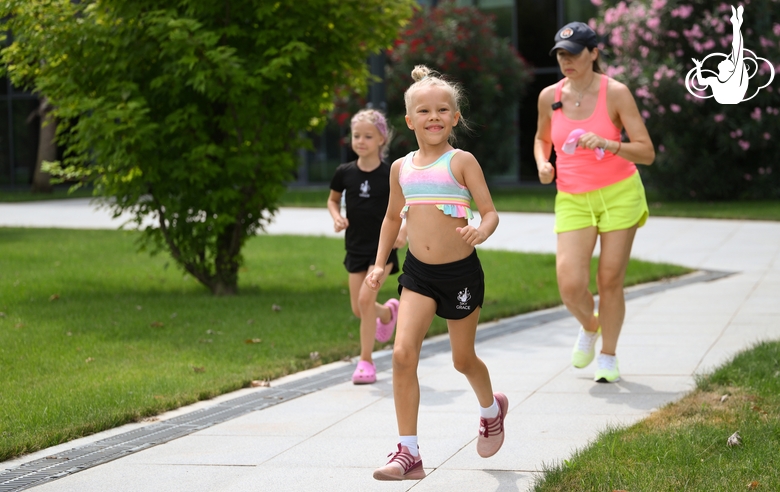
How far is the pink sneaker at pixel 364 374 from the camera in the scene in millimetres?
6398

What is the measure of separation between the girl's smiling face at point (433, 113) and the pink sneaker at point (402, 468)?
135cm

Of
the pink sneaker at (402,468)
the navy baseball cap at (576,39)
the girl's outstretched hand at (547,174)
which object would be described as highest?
the navy baseball cap at (576,39)

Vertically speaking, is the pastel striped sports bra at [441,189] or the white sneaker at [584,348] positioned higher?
the pastel striped sports bra at [441,189]

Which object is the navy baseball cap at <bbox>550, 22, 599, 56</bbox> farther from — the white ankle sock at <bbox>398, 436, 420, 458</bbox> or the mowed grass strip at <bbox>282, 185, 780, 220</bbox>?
the mowed grass strip at <bbox>282, 185, 780, 220</bbox>

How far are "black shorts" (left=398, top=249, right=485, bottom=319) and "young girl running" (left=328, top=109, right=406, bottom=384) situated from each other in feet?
7.05

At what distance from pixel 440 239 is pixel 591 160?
79.2 inches

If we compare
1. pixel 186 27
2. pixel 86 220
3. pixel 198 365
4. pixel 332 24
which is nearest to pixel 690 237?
pixel 332 24

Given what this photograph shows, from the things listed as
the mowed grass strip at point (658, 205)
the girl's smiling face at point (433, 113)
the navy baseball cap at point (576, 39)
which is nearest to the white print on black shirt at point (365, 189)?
the navy baseball cap at point (576, 39)

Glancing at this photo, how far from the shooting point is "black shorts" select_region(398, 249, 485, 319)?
4.39 metres

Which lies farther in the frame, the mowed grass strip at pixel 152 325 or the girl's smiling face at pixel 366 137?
the girl's smiling face at pixel 366 137

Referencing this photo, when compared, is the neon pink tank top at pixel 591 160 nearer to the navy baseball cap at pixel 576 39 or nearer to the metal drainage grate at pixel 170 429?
the navy baseball cap at pixel 576 39

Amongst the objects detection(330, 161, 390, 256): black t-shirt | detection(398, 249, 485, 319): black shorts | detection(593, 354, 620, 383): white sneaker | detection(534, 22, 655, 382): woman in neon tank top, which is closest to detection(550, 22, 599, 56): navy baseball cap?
detection(534, 22, 655, 382): woman in neon tank top

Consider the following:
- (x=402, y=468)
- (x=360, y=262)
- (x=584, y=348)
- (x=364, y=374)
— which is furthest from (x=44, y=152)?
(x=402, y=468)

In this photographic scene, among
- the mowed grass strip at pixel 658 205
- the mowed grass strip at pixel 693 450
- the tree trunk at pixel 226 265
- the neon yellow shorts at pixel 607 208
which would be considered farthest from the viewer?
the mowed grass strip at pixel 658 205
